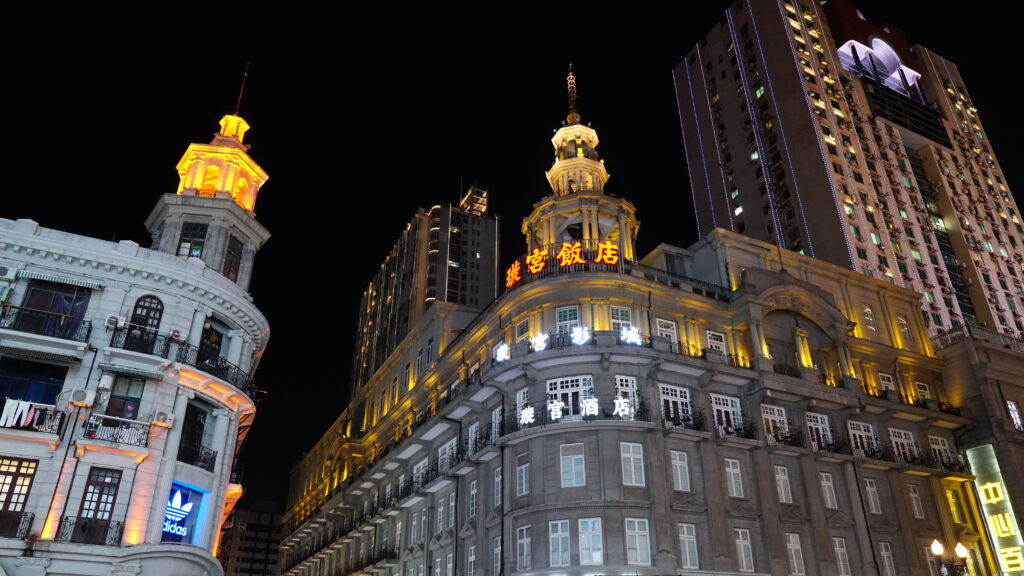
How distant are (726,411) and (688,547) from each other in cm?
869

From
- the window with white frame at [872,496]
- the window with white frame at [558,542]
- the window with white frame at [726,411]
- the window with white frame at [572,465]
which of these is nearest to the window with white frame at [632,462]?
the window with white frame at [572,465]

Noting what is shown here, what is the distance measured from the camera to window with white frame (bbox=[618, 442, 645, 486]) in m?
35.1

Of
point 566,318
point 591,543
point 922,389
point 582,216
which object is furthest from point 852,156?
point 591,543

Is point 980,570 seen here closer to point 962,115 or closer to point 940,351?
point 940,351

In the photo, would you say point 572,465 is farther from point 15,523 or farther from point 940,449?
point 940,449

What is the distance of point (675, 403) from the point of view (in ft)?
127

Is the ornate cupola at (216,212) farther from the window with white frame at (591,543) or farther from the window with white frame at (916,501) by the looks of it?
the window with white frame at (916,501)

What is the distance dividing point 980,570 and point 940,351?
15147 millimetres

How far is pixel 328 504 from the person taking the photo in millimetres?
64562

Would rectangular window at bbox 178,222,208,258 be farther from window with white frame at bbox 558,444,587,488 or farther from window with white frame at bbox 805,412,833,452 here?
window with white frame at bbox 805,412,833,452

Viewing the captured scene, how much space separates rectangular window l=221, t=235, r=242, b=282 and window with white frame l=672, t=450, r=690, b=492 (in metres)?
24.4

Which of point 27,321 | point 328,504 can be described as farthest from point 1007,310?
point 27,321

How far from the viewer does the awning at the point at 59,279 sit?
99.6 feet

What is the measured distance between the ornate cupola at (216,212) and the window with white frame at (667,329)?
22.5 meters
